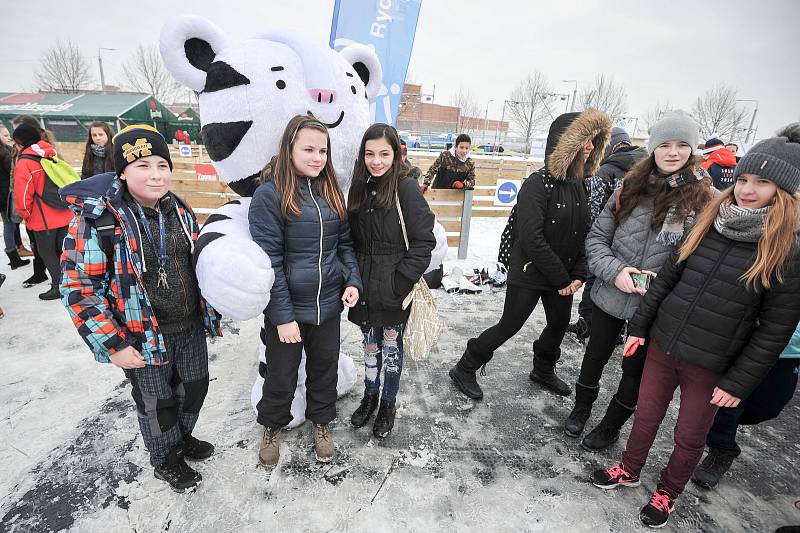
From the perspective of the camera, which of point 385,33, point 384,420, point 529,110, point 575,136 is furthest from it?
point 529,110

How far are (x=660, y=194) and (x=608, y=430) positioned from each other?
5.04 feet

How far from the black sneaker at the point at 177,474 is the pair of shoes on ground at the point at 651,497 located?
7.54 feet

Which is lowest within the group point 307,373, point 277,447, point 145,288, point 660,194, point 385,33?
point 277,447

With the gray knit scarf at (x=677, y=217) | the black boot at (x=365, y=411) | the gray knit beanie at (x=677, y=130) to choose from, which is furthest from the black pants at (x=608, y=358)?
the black boot at (x=365, y=411)

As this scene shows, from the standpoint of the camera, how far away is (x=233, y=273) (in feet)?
6.08

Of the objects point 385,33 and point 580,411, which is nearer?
point 580,411

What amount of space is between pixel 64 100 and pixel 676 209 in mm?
35778

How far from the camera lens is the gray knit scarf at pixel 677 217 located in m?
2.15

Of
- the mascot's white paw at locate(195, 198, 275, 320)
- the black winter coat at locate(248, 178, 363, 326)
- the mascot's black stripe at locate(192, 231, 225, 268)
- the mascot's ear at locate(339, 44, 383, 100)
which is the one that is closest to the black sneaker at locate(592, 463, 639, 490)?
the black winter coat at locate(248, 178, 363, 326)

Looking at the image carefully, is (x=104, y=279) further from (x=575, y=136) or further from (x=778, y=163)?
(x=778, y=163)

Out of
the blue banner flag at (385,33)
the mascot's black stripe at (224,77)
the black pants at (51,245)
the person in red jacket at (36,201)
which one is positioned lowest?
the black pants at (51,245)

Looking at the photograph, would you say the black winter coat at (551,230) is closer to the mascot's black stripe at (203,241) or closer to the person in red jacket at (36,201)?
the mascot's black stripe at (203,241)

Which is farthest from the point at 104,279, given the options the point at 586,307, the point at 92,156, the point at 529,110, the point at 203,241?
the point at 529,110

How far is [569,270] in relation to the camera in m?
2.81
